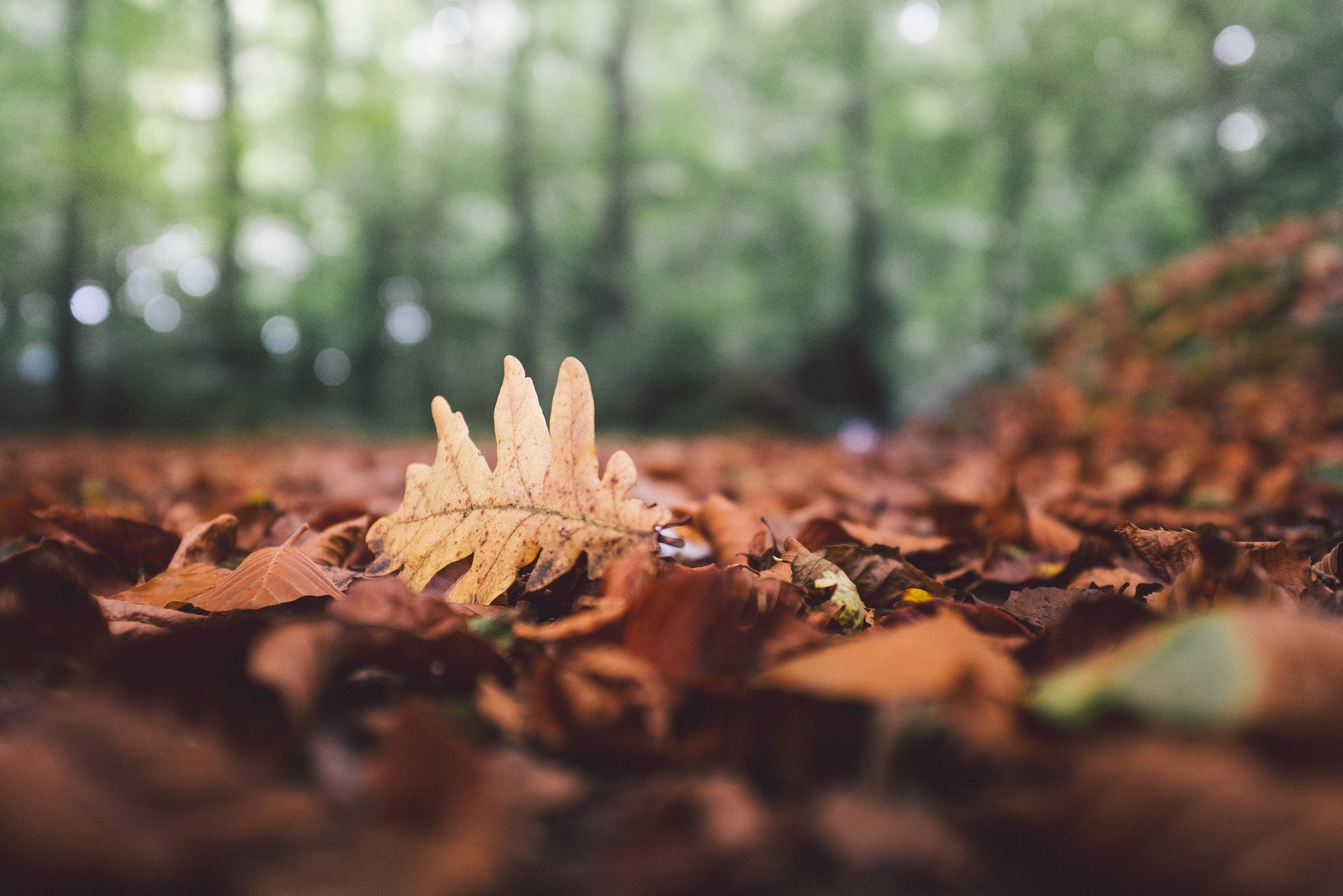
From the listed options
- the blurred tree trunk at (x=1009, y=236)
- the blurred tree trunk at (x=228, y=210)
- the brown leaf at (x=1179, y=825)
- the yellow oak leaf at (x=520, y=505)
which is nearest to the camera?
the brown leaf at (x=1179, y=825)

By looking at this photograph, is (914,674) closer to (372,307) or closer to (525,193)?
(525,193)

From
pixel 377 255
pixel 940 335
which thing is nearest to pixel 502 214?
pixel 377 255

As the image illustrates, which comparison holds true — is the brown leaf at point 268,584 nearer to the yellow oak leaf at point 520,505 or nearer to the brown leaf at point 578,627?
the yellow oak leaf at point 520,505

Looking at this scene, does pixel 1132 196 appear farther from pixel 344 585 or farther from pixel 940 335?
pixel 344 585

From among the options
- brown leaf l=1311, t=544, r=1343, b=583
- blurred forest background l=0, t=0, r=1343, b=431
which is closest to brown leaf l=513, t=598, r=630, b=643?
brown leaf l=1311, t=544, r=1343, b=583

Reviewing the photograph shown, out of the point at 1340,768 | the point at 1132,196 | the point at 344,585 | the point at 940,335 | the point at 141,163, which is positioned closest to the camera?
the point at 1340,768

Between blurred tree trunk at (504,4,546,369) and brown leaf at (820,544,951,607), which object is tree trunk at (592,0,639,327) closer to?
blurred tree trunk at (504,4,546,369)

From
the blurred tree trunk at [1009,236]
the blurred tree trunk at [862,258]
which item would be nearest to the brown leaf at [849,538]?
the blurred tree trunk at [862,258]

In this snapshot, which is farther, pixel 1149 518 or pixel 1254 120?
pixel 1254 120
